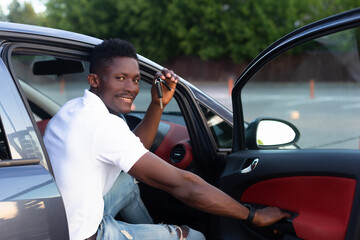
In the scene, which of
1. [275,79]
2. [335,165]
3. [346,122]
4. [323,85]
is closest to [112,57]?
[335,165]

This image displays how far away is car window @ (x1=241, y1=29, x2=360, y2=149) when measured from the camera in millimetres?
3063

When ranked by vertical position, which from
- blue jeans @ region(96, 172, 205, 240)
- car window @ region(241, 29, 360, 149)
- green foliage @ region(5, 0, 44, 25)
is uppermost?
green foliage @ region(5, 0, 44, 25)

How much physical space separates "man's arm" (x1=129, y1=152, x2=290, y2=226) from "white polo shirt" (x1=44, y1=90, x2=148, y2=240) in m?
0.05

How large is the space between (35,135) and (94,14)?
3112 cm

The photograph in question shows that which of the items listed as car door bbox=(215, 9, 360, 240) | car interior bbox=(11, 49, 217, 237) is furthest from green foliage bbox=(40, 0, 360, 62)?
car door bbox=(215, 9, 360, 240)

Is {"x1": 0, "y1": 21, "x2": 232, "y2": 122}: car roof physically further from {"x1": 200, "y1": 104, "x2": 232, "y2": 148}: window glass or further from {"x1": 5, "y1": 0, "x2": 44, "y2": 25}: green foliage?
{"x1": 5, "y1": 0, "x2": 44, "y2": 25}: green foliage

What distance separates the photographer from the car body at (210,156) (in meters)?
1.47

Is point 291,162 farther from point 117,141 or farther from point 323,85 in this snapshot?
point 323,85

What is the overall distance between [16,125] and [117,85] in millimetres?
555

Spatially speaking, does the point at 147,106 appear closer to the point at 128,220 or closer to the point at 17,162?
the point at 128,220

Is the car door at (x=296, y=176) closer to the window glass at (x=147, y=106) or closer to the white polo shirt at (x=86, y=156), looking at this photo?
the window glass at (x=147, y=106)

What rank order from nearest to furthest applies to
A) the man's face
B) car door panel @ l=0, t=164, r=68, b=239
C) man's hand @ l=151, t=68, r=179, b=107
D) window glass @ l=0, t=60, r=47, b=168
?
car door panel @ l=0, t=164, r=68, b=239 < window glass @ l=0, t=60, r=47, b=168 < the man's face < man's hand @ l=151, t=68, r=179, b=107

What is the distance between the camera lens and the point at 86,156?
165 centimetres

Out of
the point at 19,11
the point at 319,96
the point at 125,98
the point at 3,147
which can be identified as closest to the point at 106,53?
the point at 125,98
